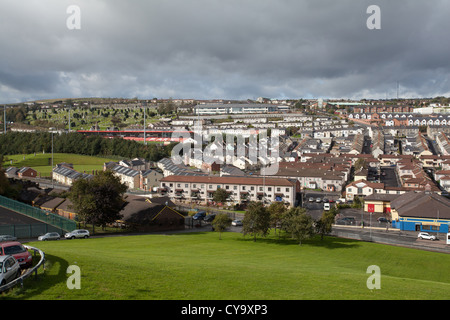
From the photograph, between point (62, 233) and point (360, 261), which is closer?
point (360, 261)

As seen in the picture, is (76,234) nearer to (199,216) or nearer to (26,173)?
(199,216)

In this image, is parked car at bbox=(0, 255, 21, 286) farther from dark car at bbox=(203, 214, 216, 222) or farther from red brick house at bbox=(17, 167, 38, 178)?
red brick house at bbox=(17, 167, 38, 178)

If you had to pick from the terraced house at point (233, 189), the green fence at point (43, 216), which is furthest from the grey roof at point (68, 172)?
the green fence at point (43, 216)

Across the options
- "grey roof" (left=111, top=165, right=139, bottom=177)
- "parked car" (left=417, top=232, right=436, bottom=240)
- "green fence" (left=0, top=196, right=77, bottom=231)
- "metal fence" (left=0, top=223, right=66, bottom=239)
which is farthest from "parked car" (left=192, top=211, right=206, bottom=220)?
"grey roof" (left=111, top=165, right=139, bottom=177)
